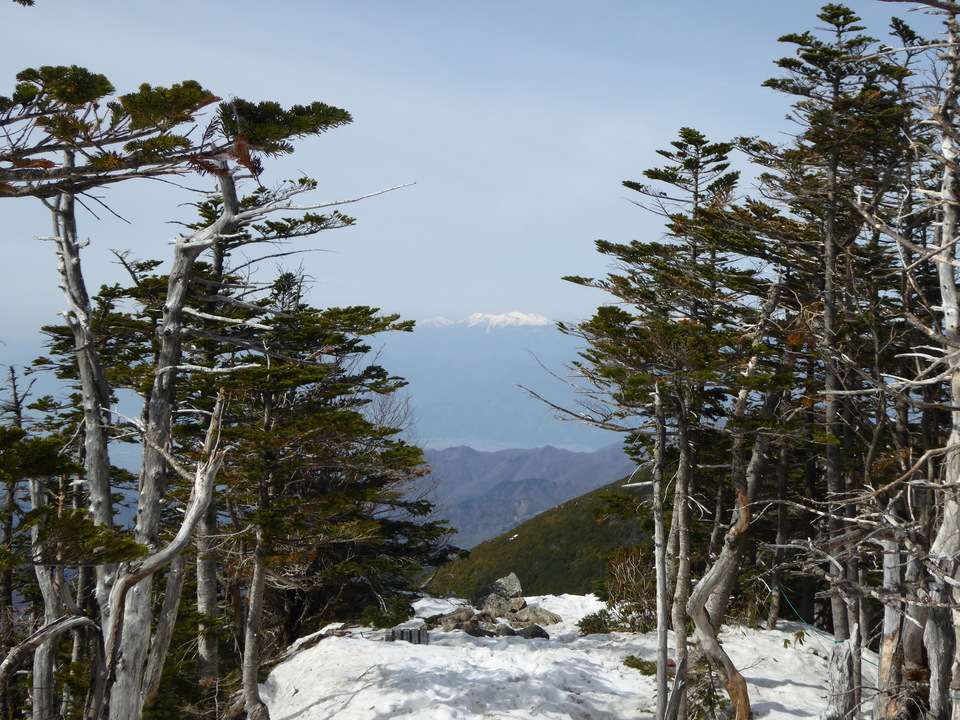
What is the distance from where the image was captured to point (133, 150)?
4.04m

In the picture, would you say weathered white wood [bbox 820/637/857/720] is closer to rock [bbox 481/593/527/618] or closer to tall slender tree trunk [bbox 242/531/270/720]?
tall slender tree trunk [bbox 242/531/270/720]

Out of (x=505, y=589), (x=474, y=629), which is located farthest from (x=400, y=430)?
(x=505, y=589)

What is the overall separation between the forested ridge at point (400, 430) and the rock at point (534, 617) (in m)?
3.17

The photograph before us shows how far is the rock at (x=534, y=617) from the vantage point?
17.5 metres

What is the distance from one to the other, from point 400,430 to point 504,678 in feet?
16.5

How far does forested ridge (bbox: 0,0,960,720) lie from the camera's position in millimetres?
6305

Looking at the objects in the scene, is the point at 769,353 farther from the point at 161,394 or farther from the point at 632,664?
the point at 161,394

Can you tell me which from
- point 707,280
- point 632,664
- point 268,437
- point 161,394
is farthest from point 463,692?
point 707,280

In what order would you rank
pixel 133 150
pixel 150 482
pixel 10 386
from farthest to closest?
pixel 10 386 < pixel 150 482 < pixel 133 150

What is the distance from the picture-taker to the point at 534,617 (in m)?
17.7

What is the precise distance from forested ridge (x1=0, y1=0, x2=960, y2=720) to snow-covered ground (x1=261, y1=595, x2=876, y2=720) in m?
0.87

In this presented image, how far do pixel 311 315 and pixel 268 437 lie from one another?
264 centimetres

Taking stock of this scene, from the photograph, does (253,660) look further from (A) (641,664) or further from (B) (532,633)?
(A) (641,664)

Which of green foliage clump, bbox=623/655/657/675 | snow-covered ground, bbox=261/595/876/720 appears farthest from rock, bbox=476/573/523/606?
green foliage clump, bbox=623/655/657/675
